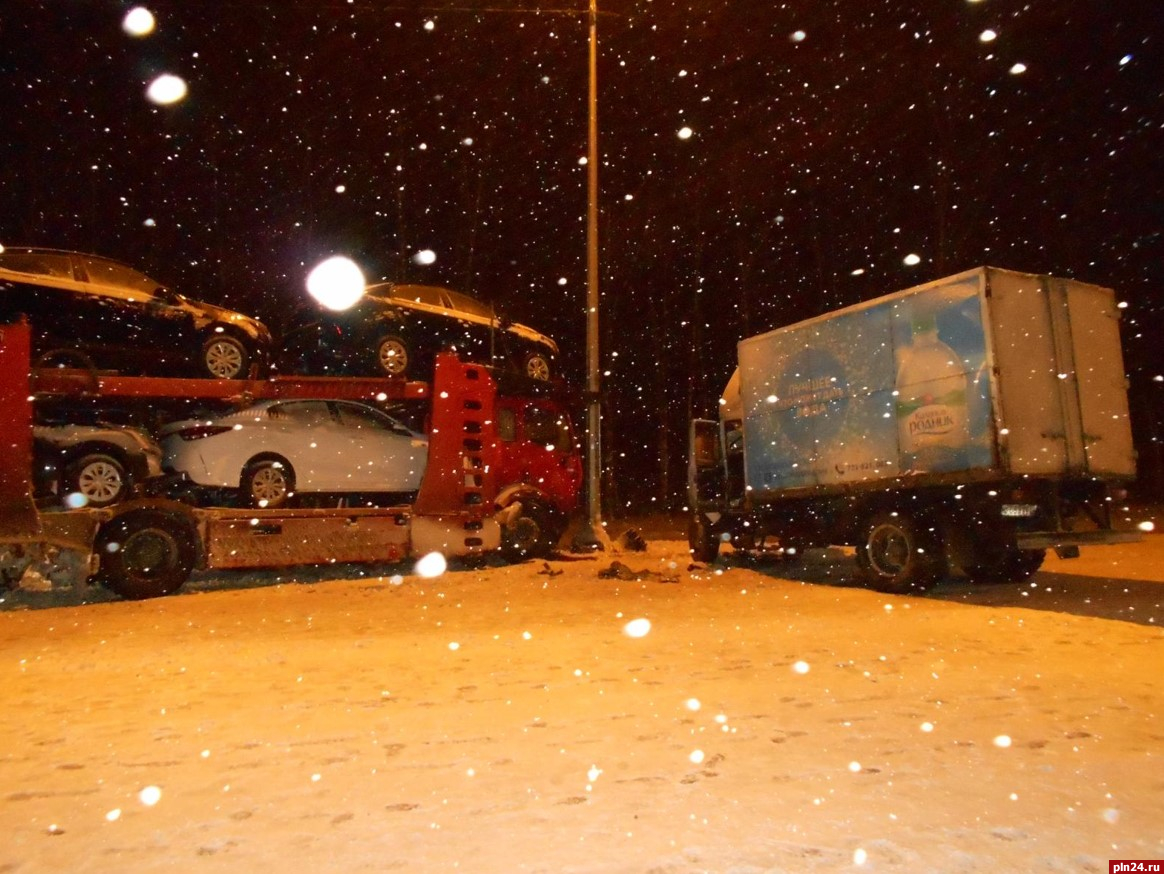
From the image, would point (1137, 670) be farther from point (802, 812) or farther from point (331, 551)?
point (331, 551)

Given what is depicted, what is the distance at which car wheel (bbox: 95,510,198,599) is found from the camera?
33.0ft

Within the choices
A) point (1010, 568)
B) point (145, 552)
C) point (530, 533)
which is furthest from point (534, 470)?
→ point (1010, 568)

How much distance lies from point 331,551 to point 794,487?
248 inches

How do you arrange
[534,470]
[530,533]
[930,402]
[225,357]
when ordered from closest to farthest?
[930,402] < [225,357] < [530,533] < [534,470]

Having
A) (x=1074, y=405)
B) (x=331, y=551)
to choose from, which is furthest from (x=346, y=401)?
(x=1074, y=405)

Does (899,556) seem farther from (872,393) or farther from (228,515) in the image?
(228,515)

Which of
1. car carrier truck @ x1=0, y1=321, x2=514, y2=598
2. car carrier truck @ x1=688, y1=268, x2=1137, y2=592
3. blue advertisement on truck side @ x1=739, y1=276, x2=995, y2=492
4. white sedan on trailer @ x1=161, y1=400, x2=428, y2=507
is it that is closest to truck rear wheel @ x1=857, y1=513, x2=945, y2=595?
car carrier truck @ x1=688, y1=268, x2=1137, y2=592

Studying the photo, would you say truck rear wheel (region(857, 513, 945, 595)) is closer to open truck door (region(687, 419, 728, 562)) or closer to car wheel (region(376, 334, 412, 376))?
open truck door (region(687, 419, 728, 562))

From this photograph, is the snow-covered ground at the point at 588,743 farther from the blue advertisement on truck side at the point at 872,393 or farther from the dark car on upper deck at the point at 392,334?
the dark car on upper deck at the point at 392,334

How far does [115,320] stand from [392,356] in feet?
11.7

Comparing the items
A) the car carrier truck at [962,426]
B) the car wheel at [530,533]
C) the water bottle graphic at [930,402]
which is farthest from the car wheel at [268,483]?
the water bottle graphic at [930,402]

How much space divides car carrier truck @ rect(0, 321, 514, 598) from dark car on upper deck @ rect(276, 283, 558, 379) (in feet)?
1.99

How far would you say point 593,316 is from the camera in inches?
651

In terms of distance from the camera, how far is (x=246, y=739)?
4691 mm
